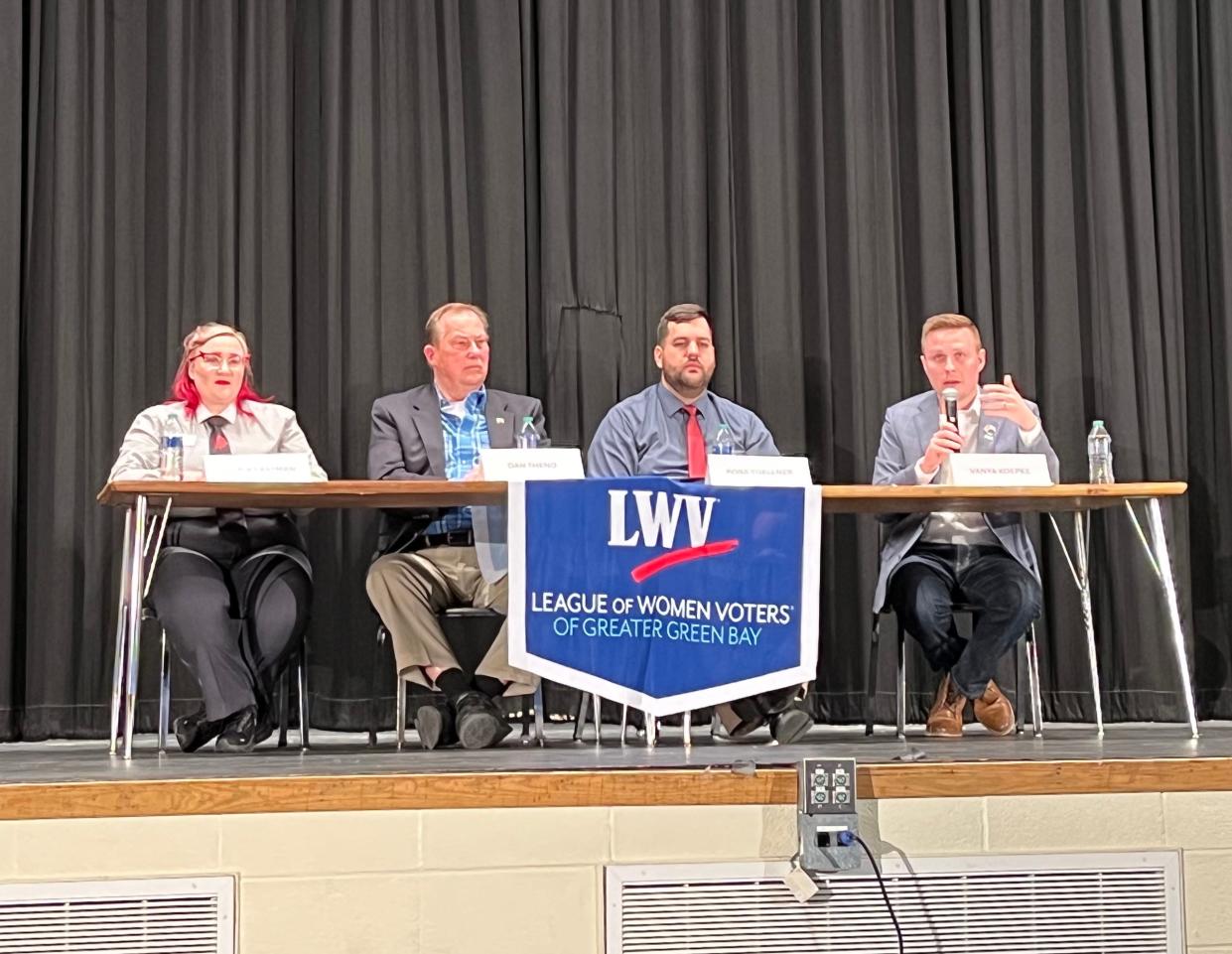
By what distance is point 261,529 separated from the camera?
12.4 ft

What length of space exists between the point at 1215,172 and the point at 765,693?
2.54 metres

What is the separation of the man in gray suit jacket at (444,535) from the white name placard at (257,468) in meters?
0.39

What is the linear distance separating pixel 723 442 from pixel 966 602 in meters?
0.76

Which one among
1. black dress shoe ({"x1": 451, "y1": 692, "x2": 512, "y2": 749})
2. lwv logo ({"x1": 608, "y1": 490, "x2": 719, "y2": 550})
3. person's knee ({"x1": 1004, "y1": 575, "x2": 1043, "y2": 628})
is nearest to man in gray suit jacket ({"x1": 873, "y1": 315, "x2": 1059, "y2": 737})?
person's knee ({"x1": 1004, "y1": 575, "x2": 1043, "y2": 628})

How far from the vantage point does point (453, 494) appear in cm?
334

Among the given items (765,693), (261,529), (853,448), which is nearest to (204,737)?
(261,529)

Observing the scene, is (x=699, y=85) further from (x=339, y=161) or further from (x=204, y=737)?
(x=204, y=737)

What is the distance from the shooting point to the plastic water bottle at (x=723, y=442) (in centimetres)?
373

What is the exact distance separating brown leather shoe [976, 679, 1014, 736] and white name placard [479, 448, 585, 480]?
1308 mm

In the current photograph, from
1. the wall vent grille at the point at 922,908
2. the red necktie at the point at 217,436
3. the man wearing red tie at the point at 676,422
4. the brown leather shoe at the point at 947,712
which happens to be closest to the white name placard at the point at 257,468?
the red necktie at the point at 217,436

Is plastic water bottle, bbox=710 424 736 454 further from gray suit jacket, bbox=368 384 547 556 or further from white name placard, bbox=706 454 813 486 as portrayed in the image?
gray suit jacket, bbox=368 384 547 556

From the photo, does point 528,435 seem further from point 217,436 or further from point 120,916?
point 120,916

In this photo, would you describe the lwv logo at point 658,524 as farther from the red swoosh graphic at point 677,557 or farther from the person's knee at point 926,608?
the person's knee at point 926,608

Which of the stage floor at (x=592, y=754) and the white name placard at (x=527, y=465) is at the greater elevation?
the white name placard at (x=527, y=465)
